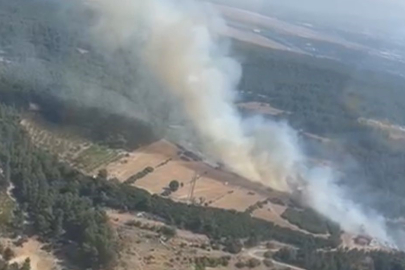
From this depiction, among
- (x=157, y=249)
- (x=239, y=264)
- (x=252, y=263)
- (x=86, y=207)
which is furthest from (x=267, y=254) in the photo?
(x=86, y=207)

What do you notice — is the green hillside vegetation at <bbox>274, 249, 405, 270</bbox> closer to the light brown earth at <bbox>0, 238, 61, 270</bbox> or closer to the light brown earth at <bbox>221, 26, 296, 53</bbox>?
the light brown earth at <bbox>0, 238, 61, 270</bbox>

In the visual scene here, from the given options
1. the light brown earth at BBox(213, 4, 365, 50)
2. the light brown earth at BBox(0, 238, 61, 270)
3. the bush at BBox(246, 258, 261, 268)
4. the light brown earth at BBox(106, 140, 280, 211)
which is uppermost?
the bush at BBox(246, 258, 261, 268)

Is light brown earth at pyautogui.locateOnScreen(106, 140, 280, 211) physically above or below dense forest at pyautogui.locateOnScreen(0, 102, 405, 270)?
below

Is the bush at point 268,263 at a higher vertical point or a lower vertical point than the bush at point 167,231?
higher

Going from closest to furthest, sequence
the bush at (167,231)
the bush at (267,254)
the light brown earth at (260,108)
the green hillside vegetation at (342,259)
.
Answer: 1. the green hillside vegetation at (342,259)
2. the bush at (267,254)
3. the bush at (167,231)
4. the light brown earth at (260,108)

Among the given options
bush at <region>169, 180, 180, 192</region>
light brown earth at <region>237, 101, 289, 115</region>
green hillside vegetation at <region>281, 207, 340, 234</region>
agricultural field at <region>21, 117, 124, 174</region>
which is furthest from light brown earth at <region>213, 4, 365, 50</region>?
green hillside vegetation at <region>281, 207, 340, 234</region>

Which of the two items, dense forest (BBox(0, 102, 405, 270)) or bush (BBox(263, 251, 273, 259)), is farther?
bush (BBox(263, 251, 273, 259))

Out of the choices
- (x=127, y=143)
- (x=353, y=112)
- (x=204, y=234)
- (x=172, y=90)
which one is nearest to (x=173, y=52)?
(x=172, y=90)

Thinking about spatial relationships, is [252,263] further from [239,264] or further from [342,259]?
[342,259]

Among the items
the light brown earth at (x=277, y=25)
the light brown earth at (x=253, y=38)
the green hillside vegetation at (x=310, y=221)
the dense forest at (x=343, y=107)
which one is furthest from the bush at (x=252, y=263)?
the light brown earth at (x=277, y=25)

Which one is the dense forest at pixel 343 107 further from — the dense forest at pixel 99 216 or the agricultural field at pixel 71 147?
the agricultural field at pixel 71 147
